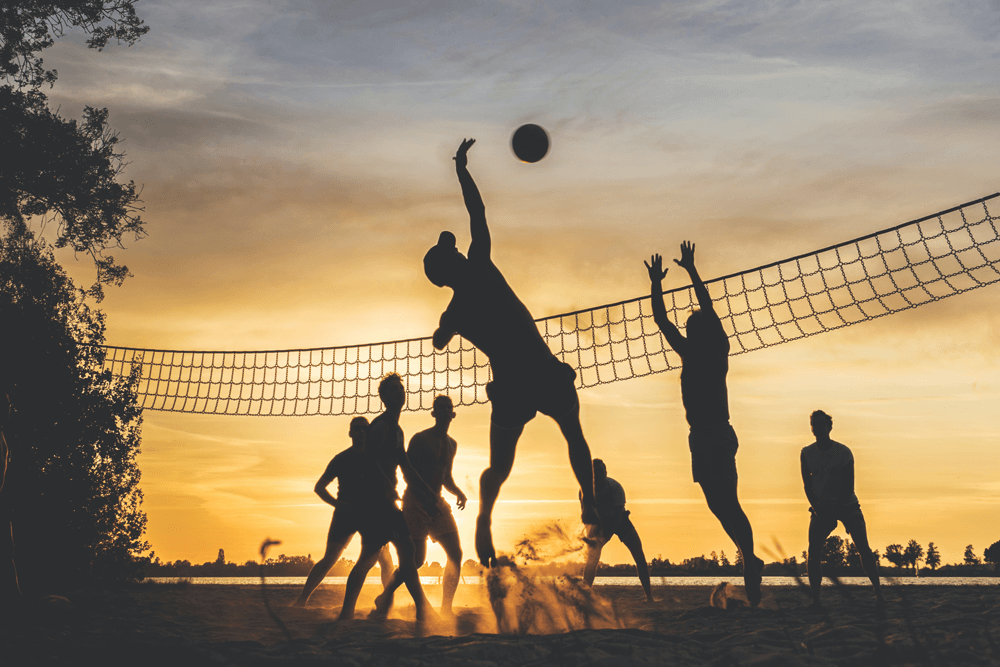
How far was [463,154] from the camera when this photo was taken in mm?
4199

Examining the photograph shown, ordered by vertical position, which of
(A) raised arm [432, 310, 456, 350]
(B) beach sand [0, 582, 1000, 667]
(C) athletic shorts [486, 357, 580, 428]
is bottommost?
(B) beach sand [0, 582, 1000, 667]

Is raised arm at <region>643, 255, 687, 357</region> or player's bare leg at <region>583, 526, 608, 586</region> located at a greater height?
raised arm at <region>643, 255, 687, 357</region>

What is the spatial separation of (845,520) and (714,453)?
1.20m

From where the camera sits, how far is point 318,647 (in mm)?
3832

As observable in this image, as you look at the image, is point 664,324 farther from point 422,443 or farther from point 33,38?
point 33,38

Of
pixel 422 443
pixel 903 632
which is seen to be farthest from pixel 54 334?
pixel 903 632

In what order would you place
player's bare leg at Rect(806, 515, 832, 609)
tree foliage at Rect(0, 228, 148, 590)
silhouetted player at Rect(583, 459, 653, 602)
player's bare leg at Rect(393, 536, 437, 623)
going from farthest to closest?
tree foliage at Rect(0, 228, 148, 590) → silhouetted player at Rect(583, 459, 653, 602) → player's bare leg at Rect(806, 515, 832, 609) → player's bare leg at Rect(393, 536, 437, 623)

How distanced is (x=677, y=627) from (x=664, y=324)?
2022 millimetres

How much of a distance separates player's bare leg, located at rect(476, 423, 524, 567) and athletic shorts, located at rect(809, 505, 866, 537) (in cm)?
299

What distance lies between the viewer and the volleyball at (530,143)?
5.44m

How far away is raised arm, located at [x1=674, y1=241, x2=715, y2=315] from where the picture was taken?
5.57 m

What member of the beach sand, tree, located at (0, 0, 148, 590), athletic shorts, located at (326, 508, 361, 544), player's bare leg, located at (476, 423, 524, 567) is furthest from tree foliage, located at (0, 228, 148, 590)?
player's bare leg, located at (476, 423, 524, 567)

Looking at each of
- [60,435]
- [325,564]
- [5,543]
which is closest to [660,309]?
[325,564]

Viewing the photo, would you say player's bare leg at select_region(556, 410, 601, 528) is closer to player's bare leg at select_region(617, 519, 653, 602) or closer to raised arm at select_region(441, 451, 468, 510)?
raised arm at select_region(441, 451, 468, 510)
